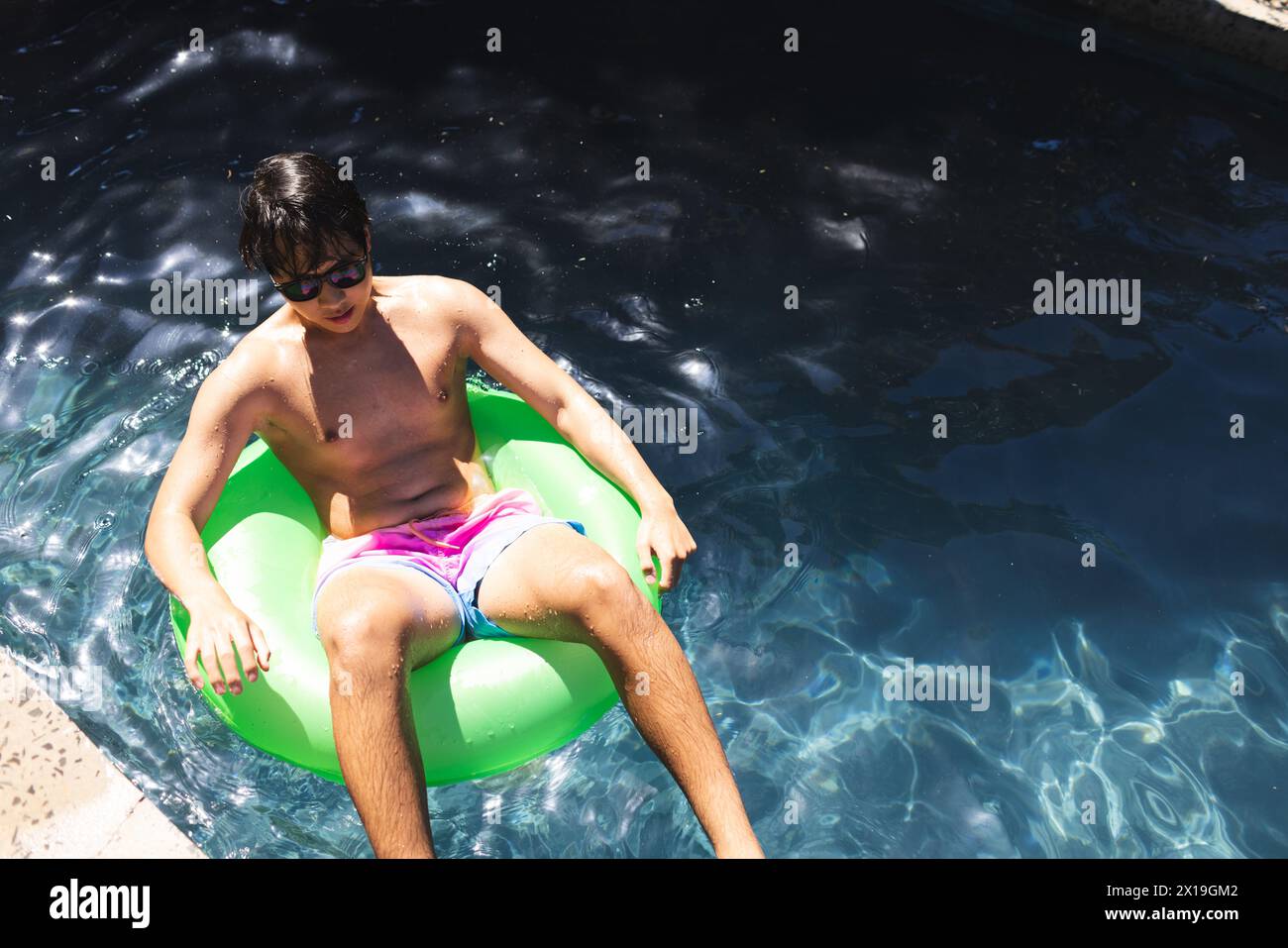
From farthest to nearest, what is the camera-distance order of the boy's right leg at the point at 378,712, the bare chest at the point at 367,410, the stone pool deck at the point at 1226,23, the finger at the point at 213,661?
the stone pool deck at the point at 1226,23 → the bare chest at the point at 367,410 → the finger at the point at 213,661 → the boy's right leg at the point at 378,712

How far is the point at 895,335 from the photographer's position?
13.5 ft

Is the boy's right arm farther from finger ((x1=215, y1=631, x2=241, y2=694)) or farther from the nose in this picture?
the nose

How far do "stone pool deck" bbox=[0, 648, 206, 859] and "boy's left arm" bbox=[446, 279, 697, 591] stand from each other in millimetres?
1289

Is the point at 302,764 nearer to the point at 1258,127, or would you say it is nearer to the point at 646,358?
the point at 646,358

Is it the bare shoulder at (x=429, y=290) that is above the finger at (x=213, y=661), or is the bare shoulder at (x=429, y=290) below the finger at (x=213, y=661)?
above

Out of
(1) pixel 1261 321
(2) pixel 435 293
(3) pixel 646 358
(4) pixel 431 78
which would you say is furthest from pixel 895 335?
(4) pixel 431 78

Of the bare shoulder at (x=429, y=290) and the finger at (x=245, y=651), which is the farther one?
the bare shoulder at (x=429, y=290)

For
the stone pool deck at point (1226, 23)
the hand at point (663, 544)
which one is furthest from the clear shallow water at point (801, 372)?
the hand at point (663, 544)

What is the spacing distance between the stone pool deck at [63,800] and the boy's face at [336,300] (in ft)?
3.74

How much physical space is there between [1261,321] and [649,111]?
88.9 inches

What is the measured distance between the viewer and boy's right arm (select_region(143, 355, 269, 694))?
2.65m

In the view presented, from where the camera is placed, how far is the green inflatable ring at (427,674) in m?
2.74

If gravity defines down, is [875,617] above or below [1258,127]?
below

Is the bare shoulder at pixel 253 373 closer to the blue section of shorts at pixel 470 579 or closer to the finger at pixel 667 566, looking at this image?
the blue section of shorts at pixel 470 579
